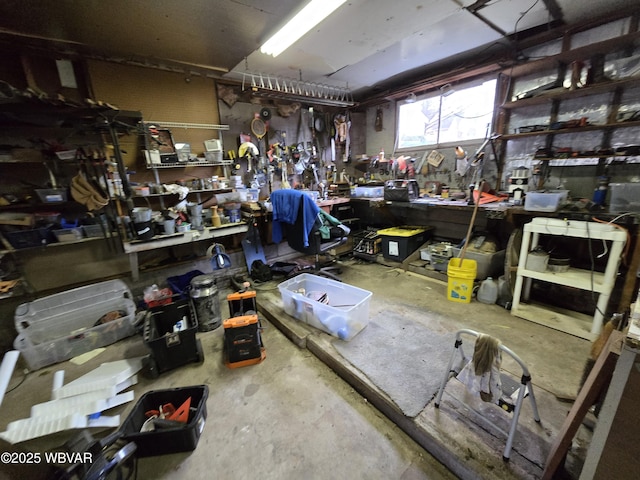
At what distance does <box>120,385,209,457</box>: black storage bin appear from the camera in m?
1.30

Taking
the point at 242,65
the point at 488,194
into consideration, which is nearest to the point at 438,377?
the point at 488,194

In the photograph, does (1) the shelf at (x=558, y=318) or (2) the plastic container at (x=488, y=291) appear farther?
(2) the plastic container at (x=488, y=291)

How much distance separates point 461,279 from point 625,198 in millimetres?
1347

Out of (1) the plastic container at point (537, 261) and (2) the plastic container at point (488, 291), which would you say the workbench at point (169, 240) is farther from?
(1) the plastic container at point (537, 261)

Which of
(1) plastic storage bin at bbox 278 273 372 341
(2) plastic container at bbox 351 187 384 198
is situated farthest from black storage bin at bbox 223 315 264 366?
(2) plastic container at bbox 351 187 384 198

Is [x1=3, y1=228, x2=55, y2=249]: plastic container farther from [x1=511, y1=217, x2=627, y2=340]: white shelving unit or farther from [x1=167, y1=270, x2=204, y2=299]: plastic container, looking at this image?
[x1=511, y1=217, x2=627, y2=340]: white shelving unit

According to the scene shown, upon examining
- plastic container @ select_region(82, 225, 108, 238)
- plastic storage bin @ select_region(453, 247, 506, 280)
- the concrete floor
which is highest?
plastic container @ select_region(82, 225, 108, 238)

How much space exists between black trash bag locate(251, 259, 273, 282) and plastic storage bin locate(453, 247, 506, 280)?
2390 millimetres

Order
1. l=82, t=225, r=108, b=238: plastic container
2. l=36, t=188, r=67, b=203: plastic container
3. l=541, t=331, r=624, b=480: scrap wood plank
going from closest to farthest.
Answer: l=541, t=331, r=624, b=480: scrap wood plank → l=36, t=188, r=67, b=203: plastic container → l=82, t=225, r=108, b=238: plastic container

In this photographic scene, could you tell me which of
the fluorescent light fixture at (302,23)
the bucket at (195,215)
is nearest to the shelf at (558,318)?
the fluorescent light fixture at (302,23)

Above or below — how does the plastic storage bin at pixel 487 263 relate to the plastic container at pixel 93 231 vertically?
below

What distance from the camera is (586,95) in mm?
2438

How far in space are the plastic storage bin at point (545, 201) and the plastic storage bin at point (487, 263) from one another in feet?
2.01

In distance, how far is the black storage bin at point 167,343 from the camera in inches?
71.4
